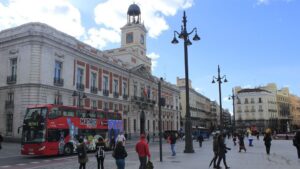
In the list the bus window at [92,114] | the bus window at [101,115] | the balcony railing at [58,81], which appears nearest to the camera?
the bus window at [92,114]

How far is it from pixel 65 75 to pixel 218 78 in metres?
18.8

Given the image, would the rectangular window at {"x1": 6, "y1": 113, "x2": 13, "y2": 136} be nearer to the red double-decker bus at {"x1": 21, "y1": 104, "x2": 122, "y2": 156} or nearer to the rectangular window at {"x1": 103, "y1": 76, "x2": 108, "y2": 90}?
the red double-decker bus at {"x1": 21, "y1": 104, "x2": 122, "y2": 156}

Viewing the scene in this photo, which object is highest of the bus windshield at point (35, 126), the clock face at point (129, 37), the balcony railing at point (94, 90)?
the clock face at point (129, 37)

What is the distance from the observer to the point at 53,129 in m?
23.3

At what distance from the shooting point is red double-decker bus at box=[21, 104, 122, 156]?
22547mm

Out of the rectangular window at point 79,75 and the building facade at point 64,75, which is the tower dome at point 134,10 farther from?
the rectangular window at point 79,75

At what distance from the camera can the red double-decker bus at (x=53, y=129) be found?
22.5 meters

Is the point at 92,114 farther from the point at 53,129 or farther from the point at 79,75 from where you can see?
the point at 79,75

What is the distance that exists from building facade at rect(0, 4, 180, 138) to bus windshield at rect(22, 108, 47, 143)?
1328cm

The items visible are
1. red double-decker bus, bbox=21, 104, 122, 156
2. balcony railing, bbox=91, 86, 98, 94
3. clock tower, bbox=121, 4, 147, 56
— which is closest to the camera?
red double-decker bus, bbox=21, 104, 122, 156

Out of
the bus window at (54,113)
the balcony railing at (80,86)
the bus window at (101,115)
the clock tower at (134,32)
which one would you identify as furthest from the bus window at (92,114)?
the clock tower at (134,32)

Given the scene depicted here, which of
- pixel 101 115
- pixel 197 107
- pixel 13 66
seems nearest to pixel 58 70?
pixel 13 66

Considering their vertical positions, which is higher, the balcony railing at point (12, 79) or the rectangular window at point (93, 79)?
the rectangular window at point (93, 79)

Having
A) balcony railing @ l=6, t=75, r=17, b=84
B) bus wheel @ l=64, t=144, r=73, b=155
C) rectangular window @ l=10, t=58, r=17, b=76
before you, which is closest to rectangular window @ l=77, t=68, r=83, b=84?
rectangular window @ l=10, t=58, r=17, b=76
